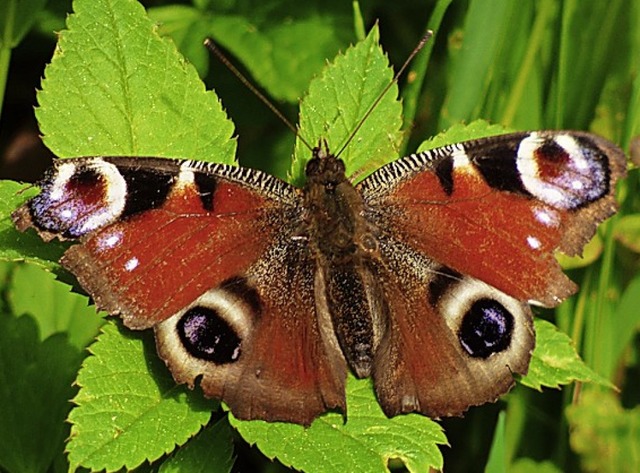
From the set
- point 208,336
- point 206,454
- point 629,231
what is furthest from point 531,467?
point 208,336

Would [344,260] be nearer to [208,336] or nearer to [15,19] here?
[208,336]

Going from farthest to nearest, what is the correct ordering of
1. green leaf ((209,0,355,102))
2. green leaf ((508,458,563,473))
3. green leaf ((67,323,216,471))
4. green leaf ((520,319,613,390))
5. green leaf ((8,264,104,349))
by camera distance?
green leaf ((209,0,355,102))
green leaf ((508,458,563,473))
green leaf ((8,264,104,349))
green leaf ((520,319,613,390))
green leaf ((67,323,216,471))

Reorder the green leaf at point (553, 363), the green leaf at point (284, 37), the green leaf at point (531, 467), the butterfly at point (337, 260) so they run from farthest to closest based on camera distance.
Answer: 1. the green leaf at point (284, 37)
2. the green leaf at point (531, 467)
3. the green leaf at point (553, 363)
4. the butterfly at point (337, 260)

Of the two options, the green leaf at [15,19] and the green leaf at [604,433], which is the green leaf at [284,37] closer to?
the green leaf at [15,19]

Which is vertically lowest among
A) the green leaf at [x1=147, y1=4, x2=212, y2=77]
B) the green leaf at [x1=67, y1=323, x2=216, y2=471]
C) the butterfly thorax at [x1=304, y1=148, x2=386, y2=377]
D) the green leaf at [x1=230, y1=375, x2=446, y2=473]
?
the green leaf at [x1=230, y1=375, x2=446, y2=473]

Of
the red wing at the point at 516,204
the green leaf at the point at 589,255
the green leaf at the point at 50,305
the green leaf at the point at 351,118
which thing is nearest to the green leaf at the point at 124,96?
the green leaf at the point at 351,118

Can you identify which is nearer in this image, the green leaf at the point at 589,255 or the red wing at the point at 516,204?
the red wing at the point at 516,204

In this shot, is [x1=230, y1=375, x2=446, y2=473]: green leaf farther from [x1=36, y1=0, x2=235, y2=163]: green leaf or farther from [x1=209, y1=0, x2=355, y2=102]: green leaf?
[x1=209, y1=0, x2=355, y2=102]: green leaf

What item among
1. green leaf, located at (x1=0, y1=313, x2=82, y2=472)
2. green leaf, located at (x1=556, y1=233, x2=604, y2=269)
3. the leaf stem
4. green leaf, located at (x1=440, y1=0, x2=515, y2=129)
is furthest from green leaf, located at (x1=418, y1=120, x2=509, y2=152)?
the leaf stem
